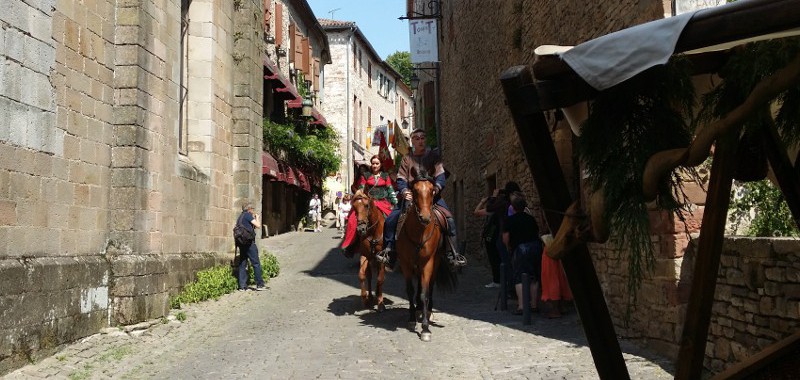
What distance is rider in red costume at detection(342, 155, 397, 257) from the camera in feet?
35.6

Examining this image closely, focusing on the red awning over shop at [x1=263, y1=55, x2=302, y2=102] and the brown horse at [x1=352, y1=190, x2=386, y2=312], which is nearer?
the brown horse at [x1=352, y1=190, x2=386, y2=312]

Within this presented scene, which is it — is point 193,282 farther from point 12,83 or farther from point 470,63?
point 470,63

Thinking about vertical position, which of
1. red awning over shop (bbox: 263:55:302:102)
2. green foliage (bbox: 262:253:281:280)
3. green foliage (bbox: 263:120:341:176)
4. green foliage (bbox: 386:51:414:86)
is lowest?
green foliage (bbox: 262:253:281:280)

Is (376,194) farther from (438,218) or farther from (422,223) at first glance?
(422,223)

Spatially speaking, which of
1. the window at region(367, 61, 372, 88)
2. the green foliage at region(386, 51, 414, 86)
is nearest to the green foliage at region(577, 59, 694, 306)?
the window at region(367, 61, 372, 88)

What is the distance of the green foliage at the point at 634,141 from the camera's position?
251 centimetres

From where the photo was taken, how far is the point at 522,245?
926cm

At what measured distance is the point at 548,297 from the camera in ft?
29.9

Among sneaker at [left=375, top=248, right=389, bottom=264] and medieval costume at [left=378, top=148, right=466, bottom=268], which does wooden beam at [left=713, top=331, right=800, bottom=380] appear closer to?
medieval costume at [left=378, top=148, right=466, bottom=268]

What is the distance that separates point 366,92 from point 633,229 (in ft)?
142

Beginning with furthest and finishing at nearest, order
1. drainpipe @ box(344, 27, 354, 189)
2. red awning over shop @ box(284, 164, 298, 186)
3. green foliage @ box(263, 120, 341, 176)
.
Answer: drainpipe @ box(344, 27, 354, 189), red awning over shop @ box(284, 164, 298, 186), green foliage @ box(263, 120, 341, 176)

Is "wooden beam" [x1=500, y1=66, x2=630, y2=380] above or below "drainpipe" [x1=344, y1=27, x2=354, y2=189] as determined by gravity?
below

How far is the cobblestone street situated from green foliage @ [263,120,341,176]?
1227 cm

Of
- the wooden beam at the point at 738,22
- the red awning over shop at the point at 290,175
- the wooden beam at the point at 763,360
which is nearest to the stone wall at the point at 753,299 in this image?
the wooden beam at the point at 763,360
